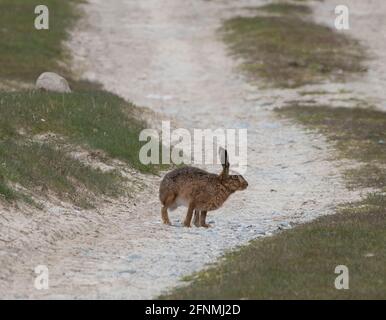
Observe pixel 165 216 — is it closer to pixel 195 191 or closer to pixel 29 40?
pixel 195 191

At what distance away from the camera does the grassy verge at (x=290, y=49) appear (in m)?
46.1

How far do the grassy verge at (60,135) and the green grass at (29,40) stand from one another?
0.13 m

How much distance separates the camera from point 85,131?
27562mm

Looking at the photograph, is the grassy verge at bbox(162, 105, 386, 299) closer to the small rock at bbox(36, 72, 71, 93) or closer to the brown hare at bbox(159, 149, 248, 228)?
the brown hare at bbox(159, 149, 248, 228)

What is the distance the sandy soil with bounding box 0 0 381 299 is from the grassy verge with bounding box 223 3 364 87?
122 cm

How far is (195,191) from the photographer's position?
1950 centimetres

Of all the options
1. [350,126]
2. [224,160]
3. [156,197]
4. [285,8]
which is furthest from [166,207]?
[285,8]

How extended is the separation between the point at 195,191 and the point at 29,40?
3004cm

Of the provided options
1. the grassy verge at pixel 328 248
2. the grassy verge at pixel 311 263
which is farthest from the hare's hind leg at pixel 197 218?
the grassy verge at pixel 311 263

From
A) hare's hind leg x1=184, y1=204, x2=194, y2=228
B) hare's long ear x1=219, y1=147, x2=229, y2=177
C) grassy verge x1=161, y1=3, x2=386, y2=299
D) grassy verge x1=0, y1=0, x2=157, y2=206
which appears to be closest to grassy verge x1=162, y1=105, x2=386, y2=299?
grassy verge x1=161, y1=3, x2=386, y2=299

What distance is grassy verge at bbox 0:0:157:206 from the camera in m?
21.1

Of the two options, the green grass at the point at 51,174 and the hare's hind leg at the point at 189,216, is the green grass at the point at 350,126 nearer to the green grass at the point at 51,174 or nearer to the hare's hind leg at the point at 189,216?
the green grass at the point at 51,174
